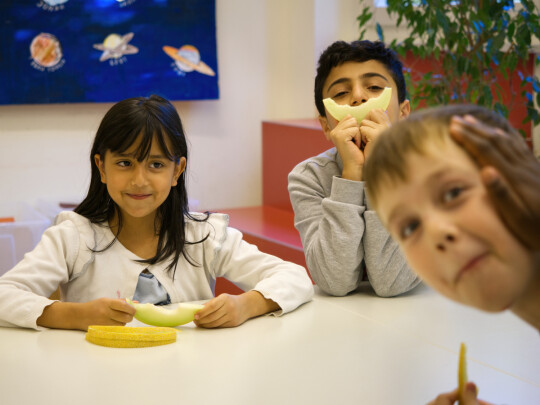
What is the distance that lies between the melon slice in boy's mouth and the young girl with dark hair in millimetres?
351

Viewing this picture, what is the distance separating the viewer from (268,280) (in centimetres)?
134

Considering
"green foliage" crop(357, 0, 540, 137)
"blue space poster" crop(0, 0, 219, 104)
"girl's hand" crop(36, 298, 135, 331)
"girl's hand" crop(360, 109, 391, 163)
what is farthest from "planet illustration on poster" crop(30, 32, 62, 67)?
"girl's hand" crop(36, 298, 135, 331)

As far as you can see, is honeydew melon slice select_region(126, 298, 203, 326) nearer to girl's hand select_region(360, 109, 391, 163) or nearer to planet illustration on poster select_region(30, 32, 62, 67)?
girl's hand select_region(360, 109, 391, 163)

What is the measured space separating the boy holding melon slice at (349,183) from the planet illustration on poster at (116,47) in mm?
1607

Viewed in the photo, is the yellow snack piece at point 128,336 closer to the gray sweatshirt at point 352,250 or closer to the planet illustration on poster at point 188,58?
the gray sweatshirt at point 352,250

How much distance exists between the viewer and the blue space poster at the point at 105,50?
289cm

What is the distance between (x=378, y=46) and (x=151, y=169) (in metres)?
0.67

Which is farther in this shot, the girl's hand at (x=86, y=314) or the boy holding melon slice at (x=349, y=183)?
the boy holding melon slice at (x=349, y=183)

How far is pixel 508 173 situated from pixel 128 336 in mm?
738

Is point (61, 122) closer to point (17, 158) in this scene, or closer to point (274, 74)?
point (17, 158)

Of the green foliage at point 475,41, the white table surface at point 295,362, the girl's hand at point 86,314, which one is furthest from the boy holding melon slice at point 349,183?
the green foliage at point 475,41

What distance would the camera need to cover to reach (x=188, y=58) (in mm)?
3271

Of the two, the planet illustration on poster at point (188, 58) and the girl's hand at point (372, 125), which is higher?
the planet illustration on poster at point (188, 58)

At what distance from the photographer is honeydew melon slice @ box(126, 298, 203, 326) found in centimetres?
118
